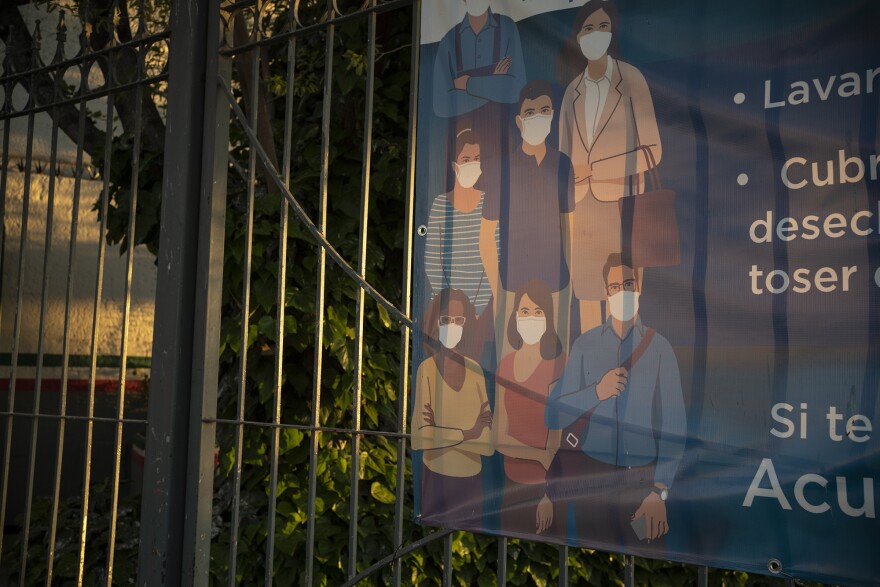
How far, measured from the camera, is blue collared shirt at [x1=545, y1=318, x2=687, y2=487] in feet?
6.72

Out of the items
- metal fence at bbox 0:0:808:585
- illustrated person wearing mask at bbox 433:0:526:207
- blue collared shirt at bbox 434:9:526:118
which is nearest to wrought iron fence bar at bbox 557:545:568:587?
metal fence at bbox 0:0:808:585

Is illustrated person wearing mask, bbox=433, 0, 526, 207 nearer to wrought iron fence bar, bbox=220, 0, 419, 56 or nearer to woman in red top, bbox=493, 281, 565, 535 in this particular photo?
wrought iron fence bar, bbox=220, 0, 419, 56

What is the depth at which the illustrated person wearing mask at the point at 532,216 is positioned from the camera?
7.36 feet

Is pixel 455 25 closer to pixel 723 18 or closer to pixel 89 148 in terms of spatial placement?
pixel 723 18

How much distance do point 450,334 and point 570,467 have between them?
48cm

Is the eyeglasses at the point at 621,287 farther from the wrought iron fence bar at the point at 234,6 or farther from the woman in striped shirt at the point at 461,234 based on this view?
the wrought iron fence bar at the point at 234,6

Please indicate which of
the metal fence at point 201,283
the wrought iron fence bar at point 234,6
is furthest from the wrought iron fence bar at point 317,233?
the wrought iron fence bar at point 234,6

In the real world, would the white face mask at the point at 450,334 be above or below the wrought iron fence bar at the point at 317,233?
below

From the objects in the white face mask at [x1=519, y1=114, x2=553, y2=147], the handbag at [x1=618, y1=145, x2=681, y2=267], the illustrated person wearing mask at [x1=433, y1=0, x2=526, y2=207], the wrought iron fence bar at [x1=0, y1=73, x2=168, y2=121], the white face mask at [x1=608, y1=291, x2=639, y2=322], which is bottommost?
the white face mask at [x1=608, y1=291, x2=639, y2=322]

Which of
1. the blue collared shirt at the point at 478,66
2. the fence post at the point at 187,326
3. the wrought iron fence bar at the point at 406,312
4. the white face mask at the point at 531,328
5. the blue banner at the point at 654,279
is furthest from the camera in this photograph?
the fence post at the point at 187,326

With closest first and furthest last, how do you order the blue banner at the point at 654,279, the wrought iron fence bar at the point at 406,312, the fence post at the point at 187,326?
the blue banner at the point at 654,279
the wrought iron fence bar at the point at 406,312
the fence post at the point at 187,326

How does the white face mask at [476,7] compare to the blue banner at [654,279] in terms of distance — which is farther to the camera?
the white face mask at [476,7]

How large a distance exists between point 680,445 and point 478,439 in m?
0.53

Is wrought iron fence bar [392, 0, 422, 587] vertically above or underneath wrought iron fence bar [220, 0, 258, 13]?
underneath
